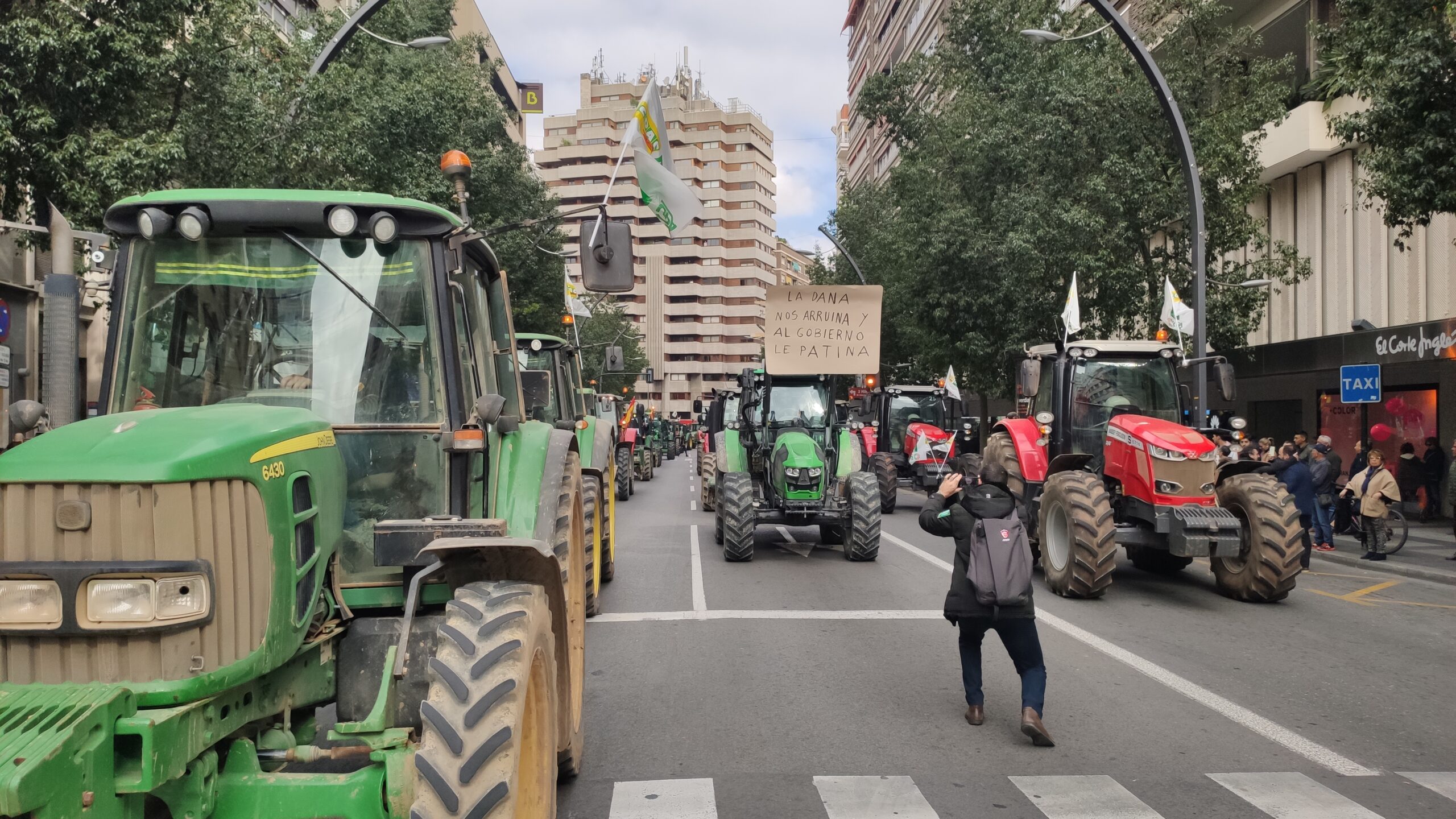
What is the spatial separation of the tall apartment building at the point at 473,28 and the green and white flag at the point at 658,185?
28.6 ft

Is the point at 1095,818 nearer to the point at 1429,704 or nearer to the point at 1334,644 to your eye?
the point at 1429,704

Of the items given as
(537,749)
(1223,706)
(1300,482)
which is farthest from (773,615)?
(1300,482)

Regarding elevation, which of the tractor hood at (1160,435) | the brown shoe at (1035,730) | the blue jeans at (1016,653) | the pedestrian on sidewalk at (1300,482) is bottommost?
the brown shoe at (1035,730)

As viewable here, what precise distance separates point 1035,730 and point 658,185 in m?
7.30

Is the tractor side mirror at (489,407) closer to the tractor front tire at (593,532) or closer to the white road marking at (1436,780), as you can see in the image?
the tractor front tire at (593,532)

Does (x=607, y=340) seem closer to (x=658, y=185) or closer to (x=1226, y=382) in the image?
(x=658, y=185)

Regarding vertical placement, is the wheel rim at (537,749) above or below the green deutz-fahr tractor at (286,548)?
below

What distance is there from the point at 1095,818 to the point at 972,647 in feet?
5.62

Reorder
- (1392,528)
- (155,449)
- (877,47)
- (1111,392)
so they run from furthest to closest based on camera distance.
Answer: (877,47) → (1392,528) → (1111,392) → (155,449)

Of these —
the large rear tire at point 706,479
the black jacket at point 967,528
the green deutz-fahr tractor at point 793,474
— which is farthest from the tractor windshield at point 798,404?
the black jacket at point 967,528

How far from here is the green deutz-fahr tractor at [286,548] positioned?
292 centimetres

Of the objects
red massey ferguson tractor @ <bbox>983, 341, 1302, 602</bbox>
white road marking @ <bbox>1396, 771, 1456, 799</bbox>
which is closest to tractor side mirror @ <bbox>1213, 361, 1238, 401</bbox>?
red massey ferguson tractor @ <bbox>983, 341, 1302, 602</bbox>

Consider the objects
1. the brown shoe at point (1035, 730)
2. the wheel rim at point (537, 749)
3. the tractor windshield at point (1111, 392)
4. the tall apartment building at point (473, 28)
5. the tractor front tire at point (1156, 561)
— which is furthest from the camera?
the tall apartment building at point (473, 28)

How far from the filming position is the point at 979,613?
6422 mm
